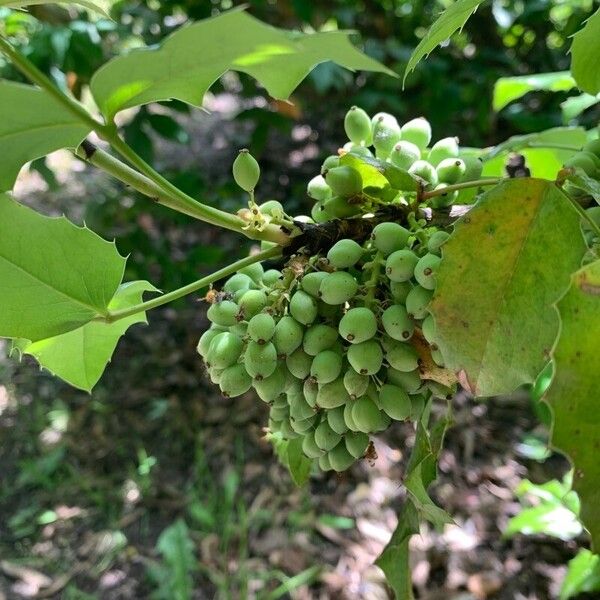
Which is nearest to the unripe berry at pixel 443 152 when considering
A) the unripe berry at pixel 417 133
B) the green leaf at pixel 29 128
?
the unripe berry at pixel 417 133

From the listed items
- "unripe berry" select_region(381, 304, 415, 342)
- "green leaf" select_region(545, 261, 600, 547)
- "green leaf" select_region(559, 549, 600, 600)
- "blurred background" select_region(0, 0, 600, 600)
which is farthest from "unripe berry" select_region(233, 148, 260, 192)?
"green leaf" select_region(559, 549, 600, 600)

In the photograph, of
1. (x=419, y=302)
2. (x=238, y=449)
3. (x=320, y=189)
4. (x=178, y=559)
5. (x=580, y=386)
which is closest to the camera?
(x=580, y=386)

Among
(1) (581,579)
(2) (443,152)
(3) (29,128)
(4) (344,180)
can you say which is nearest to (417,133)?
(2) (443,152)

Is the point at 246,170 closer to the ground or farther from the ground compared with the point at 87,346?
farther from the ground

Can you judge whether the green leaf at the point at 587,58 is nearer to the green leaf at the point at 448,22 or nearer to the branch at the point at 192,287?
the green leaf at the point at 448,22

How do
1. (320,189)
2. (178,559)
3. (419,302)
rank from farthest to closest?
(178,559)
(320,189)
(419,302)

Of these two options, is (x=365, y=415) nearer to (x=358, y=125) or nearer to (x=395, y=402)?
(x=395, y=402)
